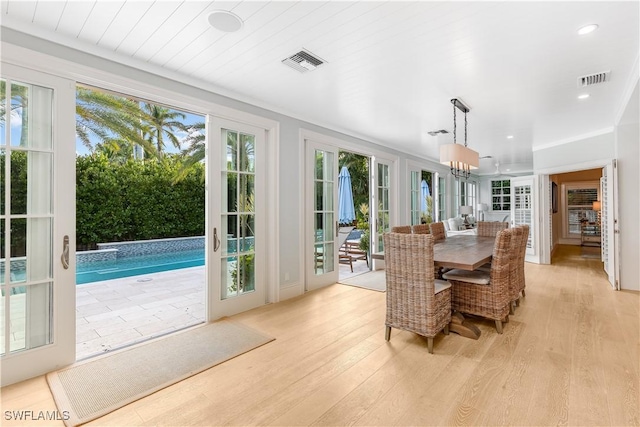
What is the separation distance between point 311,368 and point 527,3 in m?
2.85

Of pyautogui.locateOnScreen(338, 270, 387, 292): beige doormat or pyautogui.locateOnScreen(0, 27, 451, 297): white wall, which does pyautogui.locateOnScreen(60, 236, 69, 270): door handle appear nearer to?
pyautogui.locateOnScreen(0, 27, 451, 297): white wall

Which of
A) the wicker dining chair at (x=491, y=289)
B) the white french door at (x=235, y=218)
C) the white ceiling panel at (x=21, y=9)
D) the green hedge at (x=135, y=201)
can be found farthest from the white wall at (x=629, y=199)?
the green hedge at (x=135, y=201)

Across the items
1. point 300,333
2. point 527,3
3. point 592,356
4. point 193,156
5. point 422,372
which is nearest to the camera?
point 527,3

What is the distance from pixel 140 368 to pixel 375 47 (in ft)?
10.1

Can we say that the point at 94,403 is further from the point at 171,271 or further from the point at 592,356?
the point at 171,271

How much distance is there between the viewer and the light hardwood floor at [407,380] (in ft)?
5.88

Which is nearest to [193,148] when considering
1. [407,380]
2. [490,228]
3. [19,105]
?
[19,105]

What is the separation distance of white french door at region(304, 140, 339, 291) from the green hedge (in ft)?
17.0

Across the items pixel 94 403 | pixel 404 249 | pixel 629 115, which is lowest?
pixel 94 403

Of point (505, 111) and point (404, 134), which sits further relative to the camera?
point (404, 134)

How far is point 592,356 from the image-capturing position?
8.08 ft

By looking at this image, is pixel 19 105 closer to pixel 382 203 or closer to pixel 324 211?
pixel 324 211

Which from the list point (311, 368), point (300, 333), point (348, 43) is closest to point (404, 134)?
point (348, 43)

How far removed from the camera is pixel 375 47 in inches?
96.3
